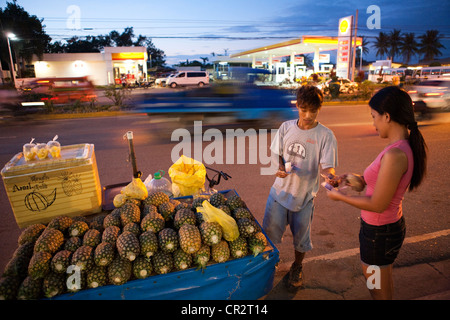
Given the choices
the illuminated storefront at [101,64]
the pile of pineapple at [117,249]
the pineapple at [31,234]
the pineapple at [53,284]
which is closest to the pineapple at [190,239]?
the pile of pineapple at [117,249]

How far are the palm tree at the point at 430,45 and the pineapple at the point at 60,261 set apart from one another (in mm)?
97167

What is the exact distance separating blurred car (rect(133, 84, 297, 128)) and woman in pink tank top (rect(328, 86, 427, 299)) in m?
7.99

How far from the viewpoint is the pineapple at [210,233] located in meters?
2.21

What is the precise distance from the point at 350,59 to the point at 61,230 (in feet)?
93.2

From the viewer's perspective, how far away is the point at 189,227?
88.4 inches

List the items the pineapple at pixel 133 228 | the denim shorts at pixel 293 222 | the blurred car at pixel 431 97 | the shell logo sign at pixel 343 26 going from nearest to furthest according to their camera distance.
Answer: the pineapple at pixel 133 228
the denim shorts at pixel 293 222
the blurred car at pixel 431 97
the shell logo sign at pixel 343 26

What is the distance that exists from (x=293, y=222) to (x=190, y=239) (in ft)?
3.56

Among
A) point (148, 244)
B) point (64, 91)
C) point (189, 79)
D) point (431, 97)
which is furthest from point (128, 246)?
point (189, 79)

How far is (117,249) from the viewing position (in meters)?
2.19

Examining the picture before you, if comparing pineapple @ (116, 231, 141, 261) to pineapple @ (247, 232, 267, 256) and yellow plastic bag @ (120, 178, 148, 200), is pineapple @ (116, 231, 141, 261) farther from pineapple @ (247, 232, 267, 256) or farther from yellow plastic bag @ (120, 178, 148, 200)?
pineapple @ (247, 232, 267, 256)

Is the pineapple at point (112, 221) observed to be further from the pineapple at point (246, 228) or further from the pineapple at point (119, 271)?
the pineapple at point (246, 228)

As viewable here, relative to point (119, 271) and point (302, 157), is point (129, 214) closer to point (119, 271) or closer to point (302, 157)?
point (119, 271)
